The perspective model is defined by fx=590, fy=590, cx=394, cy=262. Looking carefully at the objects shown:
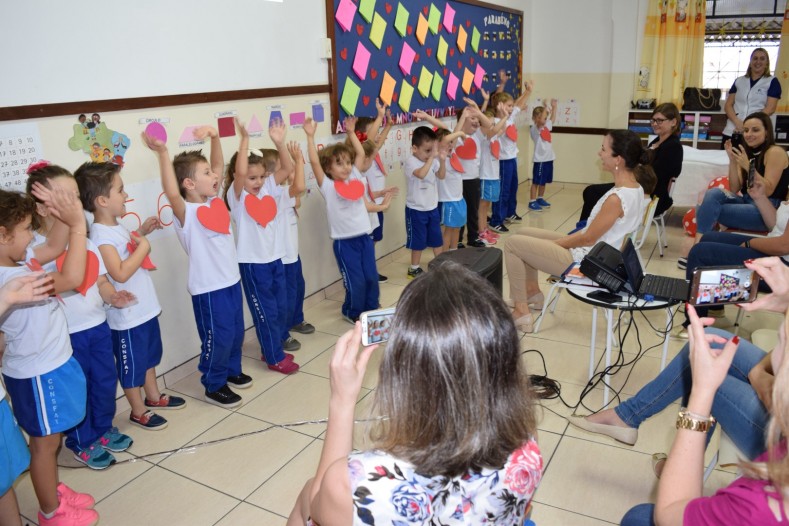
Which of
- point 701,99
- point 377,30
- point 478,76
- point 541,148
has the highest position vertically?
point 377,30

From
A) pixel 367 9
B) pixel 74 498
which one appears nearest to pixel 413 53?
pixel 367 9

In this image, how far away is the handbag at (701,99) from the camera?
20.5ft

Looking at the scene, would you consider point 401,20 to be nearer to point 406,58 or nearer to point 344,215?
point 406,58

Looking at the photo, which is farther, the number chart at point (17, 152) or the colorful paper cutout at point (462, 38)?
the colorful paper cutout at point (462, 38)

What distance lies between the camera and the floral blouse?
3.17 feet

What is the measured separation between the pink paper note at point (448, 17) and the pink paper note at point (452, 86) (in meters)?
0.38

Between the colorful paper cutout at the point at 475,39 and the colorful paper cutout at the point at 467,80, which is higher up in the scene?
the colorful paper cutout at the point at 475,39

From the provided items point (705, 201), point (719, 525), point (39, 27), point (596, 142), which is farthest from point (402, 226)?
point (719, 525)

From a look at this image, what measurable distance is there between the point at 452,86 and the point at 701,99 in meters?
3.01

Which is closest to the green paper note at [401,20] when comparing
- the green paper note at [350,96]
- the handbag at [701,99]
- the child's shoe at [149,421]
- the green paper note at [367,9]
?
the green paper note at [367,9]

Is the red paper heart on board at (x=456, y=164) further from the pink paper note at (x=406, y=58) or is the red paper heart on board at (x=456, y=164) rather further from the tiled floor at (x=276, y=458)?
the tiled floor at (x=276, y=458)

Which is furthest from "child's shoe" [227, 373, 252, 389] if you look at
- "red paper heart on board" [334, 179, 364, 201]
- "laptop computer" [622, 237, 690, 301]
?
"laptop computer" [622, 237, 690, 301]

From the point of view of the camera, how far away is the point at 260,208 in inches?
113

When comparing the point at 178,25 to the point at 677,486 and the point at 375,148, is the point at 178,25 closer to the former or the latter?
the point at 375,148
